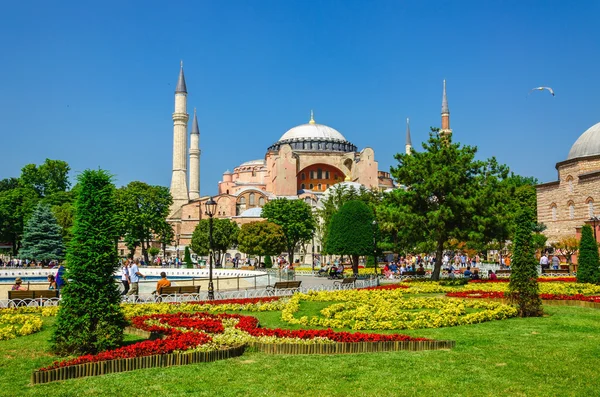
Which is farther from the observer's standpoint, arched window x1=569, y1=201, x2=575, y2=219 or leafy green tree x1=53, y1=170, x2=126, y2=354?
arched window x1=569, y1=201, x2=575, y2=219

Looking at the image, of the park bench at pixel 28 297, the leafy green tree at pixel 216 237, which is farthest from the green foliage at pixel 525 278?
the leafy green tree at pixel 216 237

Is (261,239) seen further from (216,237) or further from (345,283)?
(345,283)

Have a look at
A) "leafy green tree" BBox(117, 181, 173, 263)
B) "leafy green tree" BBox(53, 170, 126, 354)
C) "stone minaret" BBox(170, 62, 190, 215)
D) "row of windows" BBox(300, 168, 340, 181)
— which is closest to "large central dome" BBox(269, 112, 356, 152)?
"row of windows" BBox(300, 168, 340, 181)

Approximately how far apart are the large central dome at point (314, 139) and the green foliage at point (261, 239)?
29168 millimetres

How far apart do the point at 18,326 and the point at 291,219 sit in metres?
29.1

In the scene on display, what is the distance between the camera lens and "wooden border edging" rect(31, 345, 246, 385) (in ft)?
19.3

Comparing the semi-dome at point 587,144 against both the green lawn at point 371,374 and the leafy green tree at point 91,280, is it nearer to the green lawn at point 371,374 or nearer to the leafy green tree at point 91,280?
the green lawn at point 371,374

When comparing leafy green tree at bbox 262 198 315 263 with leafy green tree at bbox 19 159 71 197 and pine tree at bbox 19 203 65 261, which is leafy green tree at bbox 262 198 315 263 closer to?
pine tree at bbox 19 203 65 261

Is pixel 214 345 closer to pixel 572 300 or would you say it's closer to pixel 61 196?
pixel 572 300

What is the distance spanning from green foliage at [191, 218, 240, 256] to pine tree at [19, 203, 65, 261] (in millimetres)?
7721

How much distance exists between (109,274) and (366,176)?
174ft

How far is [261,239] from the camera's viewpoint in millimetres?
33094

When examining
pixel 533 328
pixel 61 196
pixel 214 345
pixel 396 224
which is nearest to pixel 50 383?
pixel 214 345

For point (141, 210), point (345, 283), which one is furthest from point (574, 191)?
point (141, 210)
